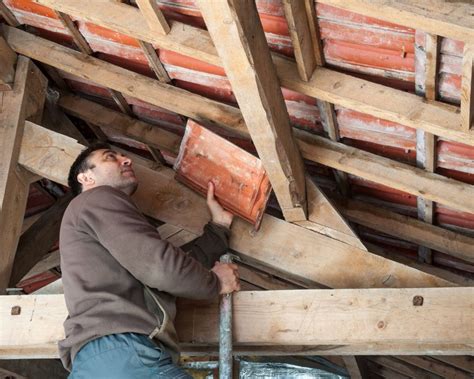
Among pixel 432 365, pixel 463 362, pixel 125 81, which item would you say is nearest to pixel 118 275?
pixel 125 81

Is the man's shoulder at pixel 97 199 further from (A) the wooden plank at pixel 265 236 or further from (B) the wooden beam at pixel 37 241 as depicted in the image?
(B) the wooden beam at pixel 37 241

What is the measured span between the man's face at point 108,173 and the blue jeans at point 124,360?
77cm

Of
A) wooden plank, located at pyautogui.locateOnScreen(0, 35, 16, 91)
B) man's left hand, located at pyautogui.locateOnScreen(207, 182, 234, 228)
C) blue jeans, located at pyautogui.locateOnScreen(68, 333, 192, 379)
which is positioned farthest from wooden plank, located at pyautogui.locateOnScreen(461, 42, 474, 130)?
wooden plank, located at pyautogui.locateOnScreen(0, 35, 16, 91)

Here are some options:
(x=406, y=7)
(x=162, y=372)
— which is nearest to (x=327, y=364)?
(x=162, y=372)

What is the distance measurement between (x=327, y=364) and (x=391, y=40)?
3274 millimetres

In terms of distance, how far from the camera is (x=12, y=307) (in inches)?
133

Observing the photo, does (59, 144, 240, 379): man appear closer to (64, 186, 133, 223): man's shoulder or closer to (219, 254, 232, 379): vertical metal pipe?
(64, 186, 133, 223): man's shoulder

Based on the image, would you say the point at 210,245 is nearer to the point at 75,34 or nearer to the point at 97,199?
the point at 97,199

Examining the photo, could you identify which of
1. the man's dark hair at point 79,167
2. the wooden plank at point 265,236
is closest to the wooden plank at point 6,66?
the wooden plank at point 265,236

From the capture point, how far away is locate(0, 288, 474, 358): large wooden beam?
311cm

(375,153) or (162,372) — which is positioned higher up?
(375,153)

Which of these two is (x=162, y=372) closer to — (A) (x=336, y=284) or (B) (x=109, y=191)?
(B) (x=109, y=191)

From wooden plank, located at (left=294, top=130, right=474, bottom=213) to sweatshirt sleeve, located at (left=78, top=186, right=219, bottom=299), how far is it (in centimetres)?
92

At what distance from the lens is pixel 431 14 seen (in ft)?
7.48
